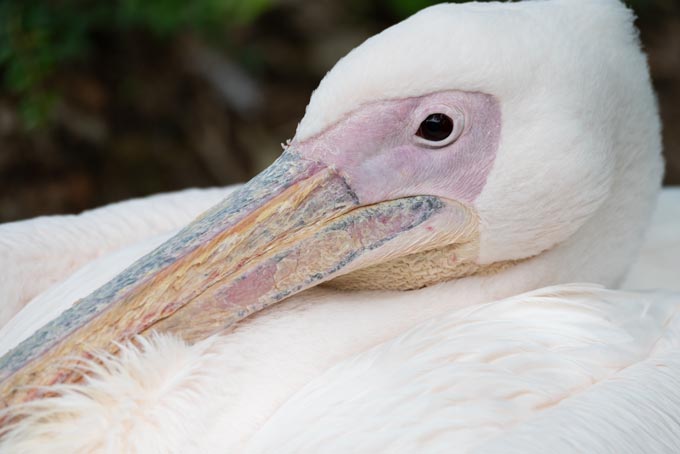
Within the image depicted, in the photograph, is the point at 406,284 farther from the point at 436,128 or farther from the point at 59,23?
the point at 59,23

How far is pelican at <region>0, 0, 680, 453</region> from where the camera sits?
1.58 metres

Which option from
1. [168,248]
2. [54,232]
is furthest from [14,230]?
[168,248]

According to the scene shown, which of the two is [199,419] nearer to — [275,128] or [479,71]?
[479,71]

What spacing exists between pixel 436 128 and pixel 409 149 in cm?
6

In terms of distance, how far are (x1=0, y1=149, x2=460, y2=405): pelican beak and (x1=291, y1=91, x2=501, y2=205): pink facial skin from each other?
0.08 ft

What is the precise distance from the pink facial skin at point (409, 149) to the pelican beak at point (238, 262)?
0.08ft

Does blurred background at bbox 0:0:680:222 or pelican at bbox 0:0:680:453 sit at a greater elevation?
blurred background at bbox 0:0:680:222

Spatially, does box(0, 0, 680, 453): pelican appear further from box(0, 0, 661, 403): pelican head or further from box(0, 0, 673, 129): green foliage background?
box(0, 0, 673, 129): green foliage background

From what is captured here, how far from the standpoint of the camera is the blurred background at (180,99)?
3992 millimetres

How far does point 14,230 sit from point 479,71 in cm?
120

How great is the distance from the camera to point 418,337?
5.50 feet

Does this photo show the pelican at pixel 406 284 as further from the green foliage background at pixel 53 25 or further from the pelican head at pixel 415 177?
the green foliage background at pixel 53 25

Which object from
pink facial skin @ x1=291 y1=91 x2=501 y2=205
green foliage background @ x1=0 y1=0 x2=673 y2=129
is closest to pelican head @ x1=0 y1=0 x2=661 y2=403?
pink facial skin @ x1=291 y1=91 x2=501 y2=205

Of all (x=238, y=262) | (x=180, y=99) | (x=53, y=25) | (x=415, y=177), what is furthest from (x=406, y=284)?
(x=180, y=99)
